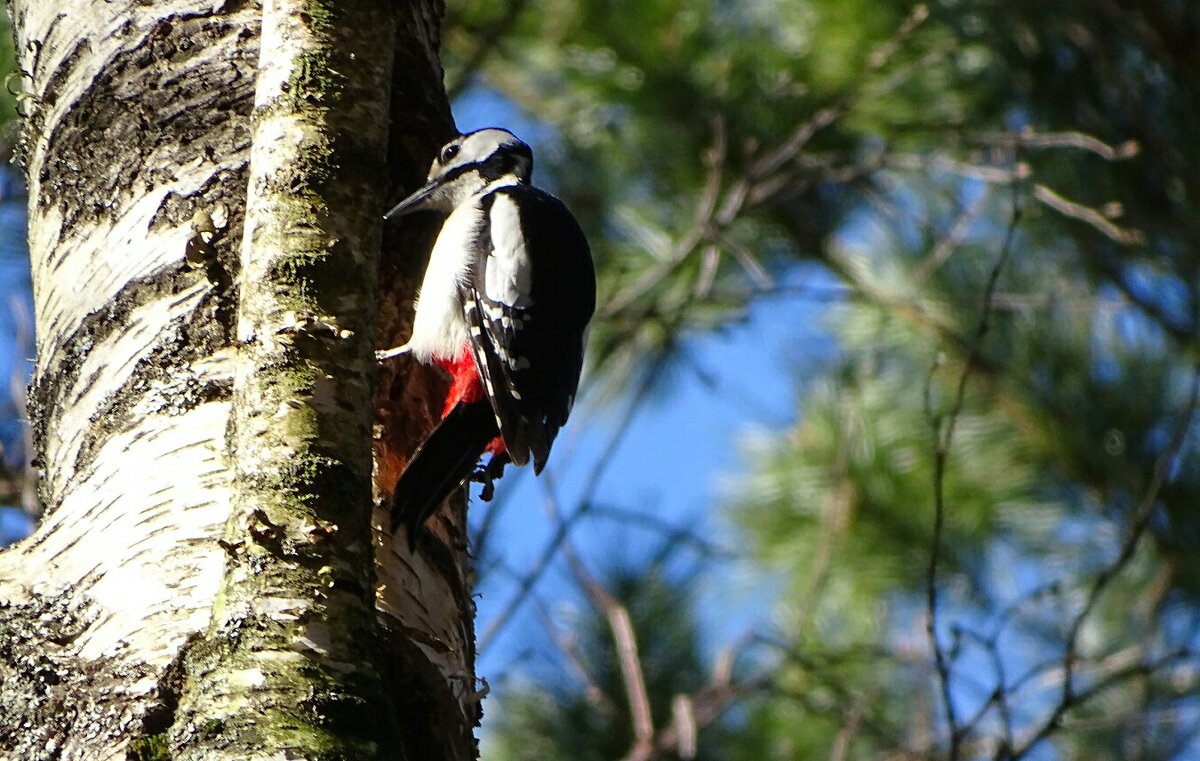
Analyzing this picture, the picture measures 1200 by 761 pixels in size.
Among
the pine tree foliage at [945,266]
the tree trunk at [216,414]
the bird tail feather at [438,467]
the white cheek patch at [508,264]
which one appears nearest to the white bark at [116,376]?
the tree trunk at [216,414]

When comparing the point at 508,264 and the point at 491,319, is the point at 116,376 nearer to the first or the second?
the point at 491,319

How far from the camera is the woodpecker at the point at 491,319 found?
7.01 ft

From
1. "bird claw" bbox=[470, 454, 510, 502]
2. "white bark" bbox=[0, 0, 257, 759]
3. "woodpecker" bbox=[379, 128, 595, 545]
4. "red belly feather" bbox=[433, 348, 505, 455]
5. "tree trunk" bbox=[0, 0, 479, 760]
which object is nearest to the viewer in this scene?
"tree trunk" bbox=[0, 0, 479, 760]

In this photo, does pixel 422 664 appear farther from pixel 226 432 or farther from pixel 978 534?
pixel 978 534

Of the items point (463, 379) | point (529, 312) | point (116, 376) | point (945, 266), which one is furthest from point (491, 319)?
point (945, 266)

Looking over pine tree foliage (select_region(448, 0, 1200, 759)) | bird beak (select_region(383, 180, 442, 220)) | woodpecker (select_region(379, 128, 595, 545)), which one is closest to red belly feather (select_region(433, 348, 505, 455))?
woodpecker (select_region(379, 128, 595, 545))

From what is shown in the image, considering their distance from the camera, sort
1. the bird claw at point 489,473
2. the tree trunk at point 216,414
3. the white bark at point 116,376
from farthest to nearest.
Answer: the bird claw at point 489,473, the white bark at point 116,376, the tree trunk at point 216,414

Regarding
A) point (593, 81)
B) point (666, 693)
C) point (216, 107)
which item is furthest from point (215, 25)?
point (666, 693)

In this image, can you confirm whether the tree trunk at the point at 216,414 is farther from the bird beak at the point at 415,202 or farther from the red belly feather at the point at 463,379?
the bird beak at the point at 415,202

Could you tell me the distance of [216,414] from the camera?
5.75 feet

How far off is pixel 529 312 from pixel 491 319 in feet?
0.28

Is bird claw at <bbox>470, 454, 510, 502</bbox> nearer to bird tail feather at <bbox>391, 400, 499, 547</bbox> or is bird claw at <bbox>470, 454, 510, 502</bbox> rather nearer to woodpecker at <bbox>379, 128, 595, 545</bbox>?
woodpecker at <bbox>379, 128, 595, 545</bbox>

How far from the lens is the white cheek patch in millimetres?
2701

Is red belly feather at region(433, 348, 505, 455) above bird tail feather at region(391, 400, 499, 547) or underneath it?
above
